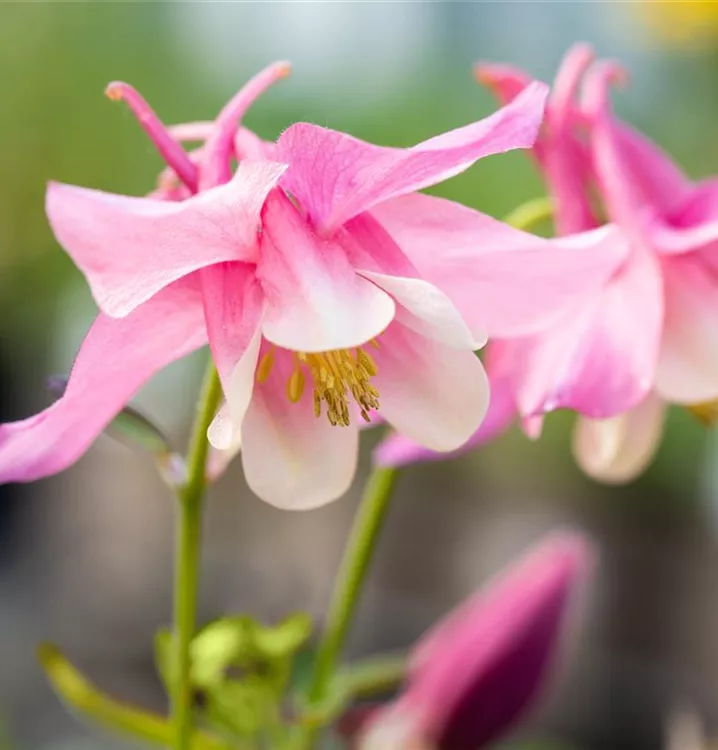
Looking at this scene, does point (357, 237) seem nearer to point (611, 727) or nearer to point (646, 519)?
point (611, 727)

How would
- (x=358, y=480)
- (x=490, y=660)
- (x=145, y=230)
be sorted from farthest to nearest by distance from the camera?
(x=358, y=480) < (x=490, y=660) < (x=145, y=230)

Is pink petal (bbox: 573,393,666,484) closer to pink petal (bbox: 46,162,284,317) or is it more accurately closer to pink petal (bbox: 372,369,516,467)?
pink petal (bbox: 372,369,516,467)

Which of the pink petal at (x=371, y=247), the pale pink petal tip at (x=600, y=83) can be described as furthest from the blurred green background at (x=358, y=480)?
the pink petal at (x=371, y=247)

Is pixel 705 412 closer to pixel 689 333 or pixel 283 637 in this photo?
pixel 689 333

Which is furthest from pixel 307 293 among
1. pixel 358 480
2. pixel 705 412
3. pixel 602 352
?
pixel 358 480

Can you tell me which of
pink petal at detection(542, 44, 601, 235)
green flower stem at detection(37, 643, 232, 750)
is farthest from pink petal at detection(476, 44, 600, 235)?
green flower stem at detection(37, 643, 232, 750)

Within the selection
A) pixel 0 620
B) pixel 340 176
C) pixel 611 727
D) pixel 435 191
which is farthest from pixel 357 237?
pixel 0 620

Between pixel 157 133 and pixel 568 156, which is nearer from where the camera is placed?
pixel 157 133
